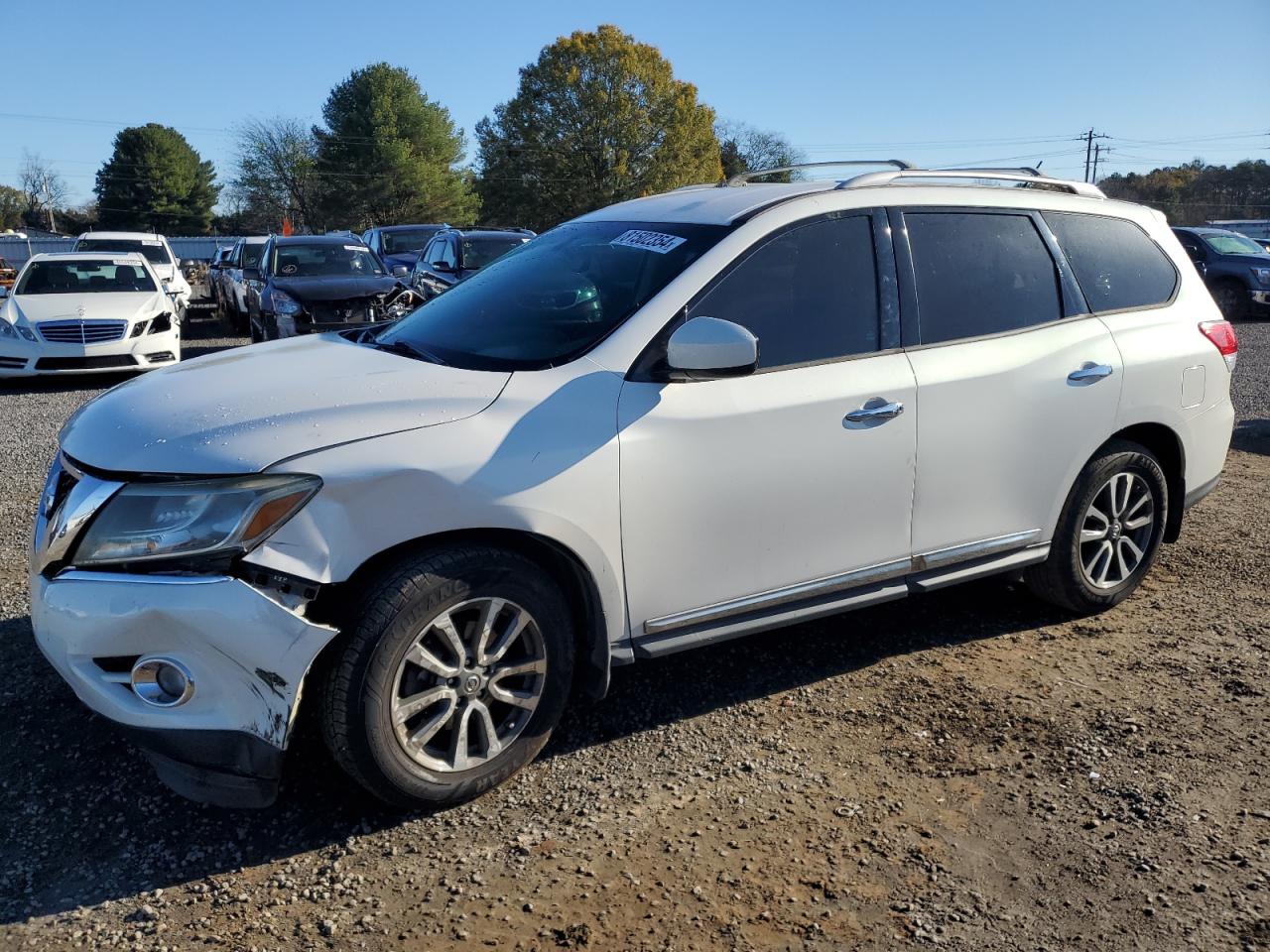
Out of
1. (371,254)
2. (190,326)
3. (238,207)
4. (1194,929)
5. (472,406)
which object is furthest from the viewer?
(238,207)

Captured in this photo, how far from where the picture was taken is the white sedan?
11289 millimetres

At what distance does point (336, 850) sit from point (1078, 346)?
3.42 metres

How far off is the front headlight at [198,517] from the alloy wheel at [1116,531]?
3.34 m

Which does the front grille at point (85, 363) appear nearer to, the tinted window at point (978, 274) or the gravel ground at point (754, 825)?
the gravel ground at point (754, 825)

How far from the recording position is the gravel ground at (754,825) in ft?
8.54

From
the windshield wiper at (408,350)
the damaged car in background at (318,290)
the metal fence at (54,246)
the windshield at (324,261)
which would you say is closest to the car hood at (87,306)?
the damaged car in background at (318,290)

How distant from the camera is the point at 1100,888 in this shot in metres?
2.74

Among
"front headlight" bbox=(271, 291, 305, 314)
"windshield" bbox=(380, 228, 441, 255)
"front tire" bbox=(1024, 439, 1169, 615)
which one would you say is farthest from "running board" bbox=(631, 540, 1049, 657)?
"windshield" bbox=(380, 228, 441, 255)

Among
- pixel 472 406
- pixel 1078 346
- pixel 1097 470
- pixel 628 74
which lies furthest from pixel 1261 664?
pixel 628 74

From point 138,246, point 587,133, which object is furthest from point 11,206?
point 138,246

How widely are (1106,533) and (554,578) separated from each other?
8.90 ft

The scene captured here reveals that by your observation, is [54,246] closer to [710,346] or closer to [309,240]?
[309,240]

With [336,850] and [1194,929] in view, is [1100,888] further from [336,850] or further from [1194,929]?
[336,850]

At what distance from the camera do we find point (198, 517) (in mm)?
2723
